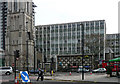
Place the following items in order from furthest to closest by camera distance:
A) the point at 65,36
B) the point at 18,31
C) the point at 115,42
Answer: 1. the point at 115,42
2. the point at 18,31
3. the point at 65,36

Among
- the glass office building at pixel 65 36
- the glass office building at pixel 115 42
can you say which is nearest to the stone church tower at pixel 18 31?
the glass office building at pixel 65 36

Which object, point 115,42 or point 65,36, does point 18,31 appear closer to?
point 65,36

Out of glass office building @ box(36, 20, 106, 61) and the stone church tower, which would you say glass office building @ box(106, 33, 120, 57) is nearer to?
glass office building @ box(36, 20, 106, 61)

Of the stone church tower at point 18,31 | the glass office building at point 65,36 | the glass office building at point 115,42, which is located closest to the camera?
the glass office building at point 65,36

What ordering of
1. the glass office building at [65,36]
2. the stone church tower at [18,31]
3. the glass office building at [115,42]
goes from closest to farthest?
the glass office building at [65,36]
the stone church tower at [18,31]
the glass office building at [115,42]

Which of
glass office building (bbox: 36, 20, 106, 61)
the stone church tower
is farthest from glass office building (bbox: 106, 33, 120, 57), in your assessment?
the stone church tower

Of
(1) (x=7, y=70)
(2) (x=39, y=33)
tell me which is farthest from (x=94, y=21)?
(1) (x=7, y=70)

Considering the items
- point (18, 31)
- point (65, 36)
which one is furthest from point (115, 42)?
point (18, 31)

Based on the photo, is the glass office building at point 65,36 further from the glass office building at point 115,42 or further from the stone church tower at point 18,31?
the glass office building at point 115,42

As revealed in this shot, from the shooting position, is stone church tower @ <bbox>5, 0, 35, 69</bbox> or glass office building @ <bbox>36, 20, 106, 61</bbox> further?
stone church tower @ <bbox>5, 0, 35, 69</bbox>

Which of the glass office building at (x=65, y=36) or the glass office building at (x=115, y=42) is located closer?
the glass office building at (x=65, y=36)

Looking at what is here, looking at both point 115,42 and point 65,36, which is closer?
point 65,36

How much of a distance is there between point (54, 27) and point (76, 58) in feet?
87.2

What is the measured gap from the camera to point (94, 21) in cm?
9688
